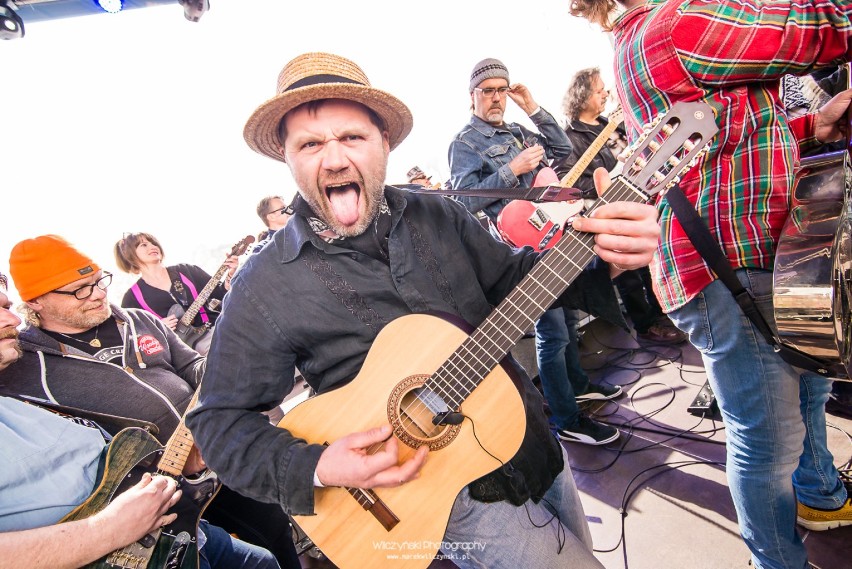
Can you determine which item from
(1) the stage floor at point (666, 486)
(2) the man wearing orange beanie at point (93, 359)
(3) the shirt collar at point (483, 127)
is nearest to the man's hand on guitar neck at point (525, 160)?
(3) the shirt collar at point (483, 127)

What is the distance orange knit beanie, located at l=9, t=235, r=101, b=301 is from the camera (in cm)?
210

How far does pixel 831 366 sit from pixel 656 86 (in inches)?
37.0

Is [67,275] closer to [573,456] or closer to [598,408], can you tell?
[573,456]

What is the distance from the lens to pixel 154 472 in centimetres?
170

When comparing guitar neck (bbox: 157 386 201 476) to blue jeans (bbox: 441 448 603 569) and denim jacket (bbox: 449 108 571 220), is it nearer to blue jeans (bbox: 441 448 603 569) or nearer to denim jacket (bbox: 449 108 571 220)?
blue jeans (bbox: 441 448 603 569)

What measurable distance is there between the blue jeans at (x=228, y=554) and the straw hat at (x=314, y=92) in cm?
179

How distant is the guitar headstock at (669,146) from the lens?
3.04 ft

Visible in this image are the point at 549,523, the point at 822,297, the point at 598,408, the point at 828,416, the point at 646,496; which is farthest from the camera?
the point at 598,408

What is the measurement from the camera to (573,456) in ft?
8.73

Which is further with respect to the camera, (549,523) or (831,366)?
(549,523)

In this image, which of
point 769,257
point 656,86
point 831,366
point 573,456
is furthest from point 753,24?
point 573,456

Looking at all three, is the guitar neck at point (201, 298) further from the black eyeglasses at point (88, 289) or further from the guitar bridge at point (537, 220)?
the guitar bridge at point (537, 220)

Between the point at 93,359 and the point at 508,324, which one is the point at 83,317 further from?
the point at 508,324

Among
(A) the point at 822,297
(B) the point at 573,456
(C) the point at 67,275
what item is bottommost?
(B) the point at 573,456
